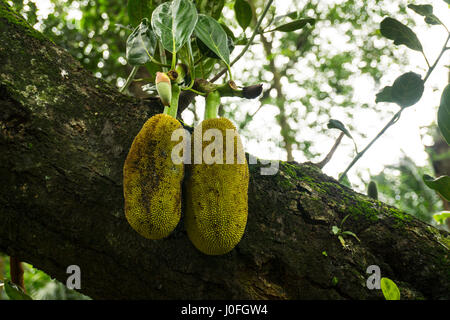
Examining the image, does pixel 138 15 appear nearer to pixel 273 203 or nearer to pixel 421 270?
pixel 273 203

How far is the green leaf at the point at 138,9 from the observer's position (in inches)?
42.0

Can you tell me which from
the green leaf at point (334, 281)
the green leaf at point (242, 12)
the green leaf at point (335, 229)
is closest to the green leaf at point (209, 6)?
the green leaf at point (242, 12)

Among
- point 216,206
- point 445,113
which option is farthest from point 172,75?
point 445,113

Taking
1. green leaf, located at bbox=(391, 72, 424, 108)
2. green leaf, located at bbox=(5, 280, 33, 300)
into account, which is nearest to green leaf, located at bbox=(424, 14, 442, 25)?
green leaf, located at bbox=(391, 72, 424, 108)

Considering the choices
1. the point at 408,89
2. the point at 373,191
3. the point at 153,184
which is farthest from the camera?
the point at 373,191

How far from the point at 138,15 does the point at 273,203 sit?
75 centimetres

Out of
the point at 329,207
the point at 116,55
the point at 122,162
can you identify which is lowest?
the point at 329,207

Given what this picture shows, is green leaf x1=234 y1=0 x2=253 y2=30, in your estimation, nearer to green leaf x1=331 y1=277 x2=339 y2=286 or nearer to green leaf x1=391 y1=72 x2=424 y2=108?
green leaf x1=391 y1=72 x2=424 y2=108

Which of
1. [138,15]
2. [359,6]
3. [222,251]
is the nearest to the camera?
[222,251]

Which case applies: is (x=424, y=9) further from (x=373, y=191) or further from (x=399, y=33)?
(x=373, y=191)

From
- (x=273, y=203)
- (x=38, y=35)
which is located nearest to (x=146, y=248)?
(x=273, y=203)

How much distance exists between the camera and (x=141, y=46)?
→ 0.85 metres

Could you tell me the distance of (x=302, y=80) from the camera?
146 inches

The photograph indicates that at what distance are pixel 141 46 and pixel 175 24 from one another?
107 mm
